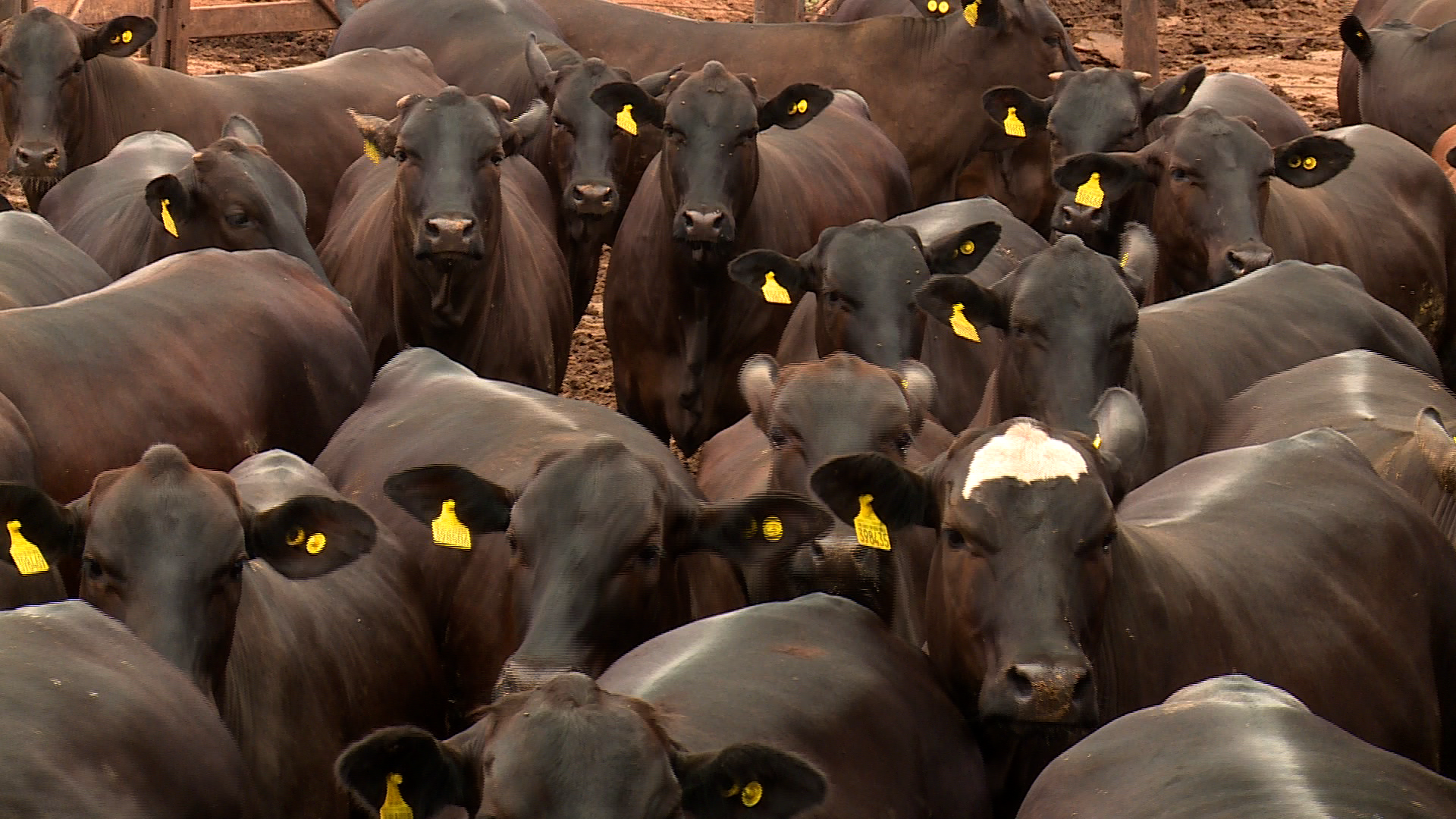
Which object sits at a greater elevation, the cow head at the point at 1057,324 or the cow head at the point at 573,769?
the cow head at the point at 573,769

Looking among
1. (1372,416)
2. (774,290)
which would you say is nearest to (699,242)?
(774,290)

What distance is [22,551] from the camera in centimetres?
438

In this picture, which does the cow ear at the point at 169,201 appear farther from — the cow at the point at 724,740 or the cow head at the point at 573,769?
the cow head at the point at 573,769

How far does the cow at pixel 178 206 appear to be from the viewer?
744 centimetres

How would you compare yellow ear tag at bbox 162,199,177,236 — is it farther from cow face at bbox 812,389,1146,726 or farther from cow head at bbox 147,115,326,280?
cow face at bbox 812,389,1146,726

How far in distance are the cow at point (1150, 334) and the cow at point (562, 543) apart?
1125mm

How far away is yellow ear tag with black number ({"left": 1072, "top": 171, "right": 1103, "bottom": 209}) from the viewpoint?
805cm

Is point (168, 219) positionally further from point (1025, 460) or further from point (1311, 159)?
point (1311, 159)

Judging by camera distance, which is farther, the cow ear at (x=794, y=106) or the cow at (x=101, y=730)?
the cow ear at (x=794, y=106)

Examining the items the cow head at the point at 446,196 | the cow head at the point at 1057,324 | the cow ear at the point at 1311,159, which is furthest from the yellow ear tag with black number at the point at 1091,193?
the cow head at the point at 446,196


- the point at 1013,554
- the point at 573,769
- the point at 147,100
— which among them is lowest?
the point at 147,100

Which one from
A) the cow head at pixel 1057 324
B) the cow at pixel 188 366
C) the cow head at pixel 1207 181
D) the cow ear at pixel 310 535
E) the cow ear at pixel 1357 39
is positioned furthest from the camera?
the cow ear at pixel 1357 39

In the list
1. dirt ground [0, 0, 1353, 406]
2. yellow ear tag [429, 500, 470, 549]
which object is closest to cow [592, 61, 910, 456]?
yellow ear tag [429, 500, 470, 549]

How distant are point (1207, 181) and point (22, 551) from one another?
5001 millimetres
